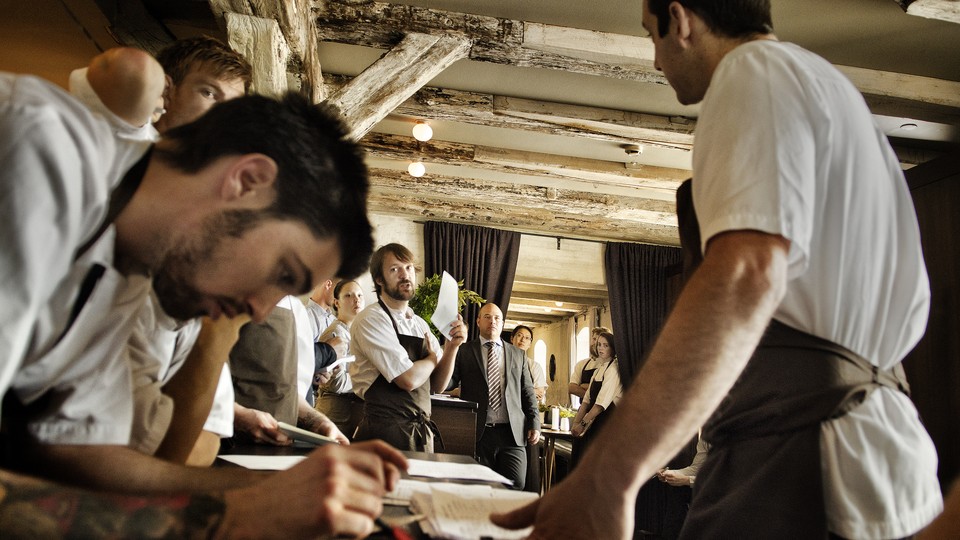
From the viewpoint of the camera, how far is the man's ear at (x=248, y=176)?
3.22 ft

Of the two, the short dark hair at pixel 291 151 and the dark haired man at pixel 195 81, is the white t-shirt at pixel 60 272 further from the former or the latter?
the dark haired man at pixel 195 81

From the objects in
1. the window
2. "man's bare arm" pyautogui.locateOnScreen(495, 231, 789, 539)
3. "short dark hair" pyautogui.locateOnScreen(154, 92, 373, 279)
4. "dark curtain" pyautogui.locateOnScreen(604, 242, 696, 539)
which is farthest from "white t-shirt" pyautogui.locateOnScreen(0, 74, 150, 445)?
the window

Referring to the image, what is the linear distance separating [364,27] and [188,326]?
3377 mm

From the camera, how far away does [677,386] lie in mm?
889

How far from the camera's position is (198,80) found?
6.66 feet

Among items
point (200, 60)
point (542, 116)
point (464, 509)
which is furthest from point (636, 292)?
point (464, 509)

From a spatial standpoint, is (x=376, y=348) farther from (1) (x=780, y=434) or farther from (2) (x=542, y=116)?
(2) (x=542, y=116)

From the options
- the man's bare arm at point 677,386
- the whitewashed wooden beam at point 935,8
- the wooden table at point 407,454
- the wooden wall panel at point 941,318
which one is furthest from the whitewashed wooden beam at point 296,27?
the wooden wall panel at point 941,318

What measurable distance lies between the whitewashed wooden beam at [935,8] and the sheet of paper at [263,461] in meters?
3.81

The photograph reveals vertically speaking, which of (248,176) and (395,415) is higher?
(248,176)

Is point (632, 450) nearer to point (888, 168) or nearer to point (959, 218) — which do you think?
point (888, 168)

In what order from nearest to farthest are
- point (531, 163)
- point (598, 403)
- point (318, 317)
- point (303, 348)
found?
1. point (303, 348)
2. point (318, 317)
3. point (598, 403)
4. point (531, 163)

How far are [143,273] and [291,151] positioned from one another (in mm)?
274

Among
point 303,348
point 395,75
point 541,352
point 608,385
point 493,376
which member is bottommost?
point 541,352
